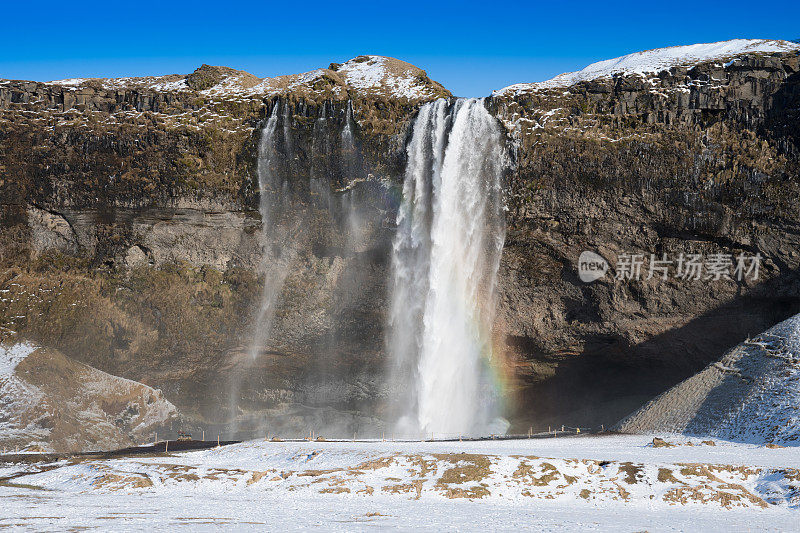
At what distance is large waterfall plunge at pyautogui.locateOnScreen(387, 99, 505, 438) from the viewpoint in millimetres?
43125

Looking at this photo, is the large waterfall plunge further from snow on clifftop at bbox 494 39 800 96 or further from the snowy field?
the snowy field

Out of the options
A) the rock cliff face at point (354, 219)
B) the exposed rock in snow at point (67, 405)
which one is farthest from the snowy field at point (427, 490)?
the rock cliff face at point (354, 219)

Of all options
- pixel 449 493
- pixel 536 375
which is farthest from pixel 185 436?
pixel 449 493

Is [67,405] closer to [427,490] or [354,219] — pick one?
[354,219]

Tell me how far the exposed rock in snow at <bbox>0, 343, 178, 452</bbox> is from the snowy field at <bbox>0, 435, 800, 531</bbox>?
12178mm

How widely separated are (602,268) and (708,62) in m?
13.1

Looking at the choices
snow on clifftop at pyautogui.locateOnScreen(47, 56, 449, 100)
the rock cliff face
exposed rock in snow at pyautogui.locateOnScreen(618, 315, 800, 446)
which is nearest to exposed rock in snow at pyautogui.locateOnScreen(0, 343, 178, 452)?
the rock cliff face

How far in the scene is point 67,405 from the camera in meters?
42.0

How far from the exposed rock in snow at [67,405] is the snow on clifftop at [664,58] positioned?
28.8 m

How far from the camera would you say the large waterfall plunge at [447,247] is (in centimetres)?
4312

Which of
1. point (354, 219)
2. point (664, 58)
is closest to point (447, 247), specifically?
point (354, 219)

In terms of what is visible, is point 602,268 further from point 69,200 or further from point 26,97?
point 26,97

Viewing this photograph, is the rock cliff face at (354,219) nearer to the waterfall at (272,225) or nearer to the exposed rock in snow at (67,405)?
the waterfall at (272,225)

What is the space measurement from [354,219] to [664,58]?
21.0 metres
